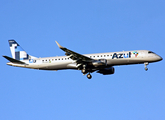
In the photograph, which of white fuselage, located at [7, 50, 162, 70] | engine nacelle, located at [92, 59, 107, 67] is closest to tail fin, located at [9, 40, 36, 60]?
white fuselage, located at [7, 50, 162, 70]

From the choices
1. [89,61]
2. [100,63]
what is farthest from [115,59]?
[89,61]

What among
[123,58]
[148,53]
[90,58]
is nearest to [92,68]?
[90,58]

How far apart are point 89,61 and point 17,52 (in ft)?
54.0

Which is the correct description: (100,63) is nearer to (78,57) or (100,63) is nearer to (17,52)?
(78,57)

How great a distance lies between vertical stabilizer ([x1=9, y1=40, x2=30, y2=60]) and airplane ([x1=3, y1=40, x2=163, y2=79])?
6.02 feet

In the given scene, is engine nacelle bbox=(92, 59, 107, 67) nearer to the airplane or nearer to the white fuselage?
the airplane

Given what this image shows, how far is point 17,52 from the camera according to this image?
60844mm

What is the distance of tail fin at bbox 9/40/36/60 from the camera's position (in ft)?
196

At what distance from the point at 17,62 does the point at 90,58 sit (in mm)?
14442

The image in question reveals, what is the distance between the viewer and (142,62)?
53062 mm

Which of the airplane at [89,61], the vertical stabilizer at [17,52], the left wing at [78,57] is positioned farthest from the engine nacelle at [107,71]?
the vertical stabilizer at [17,52]

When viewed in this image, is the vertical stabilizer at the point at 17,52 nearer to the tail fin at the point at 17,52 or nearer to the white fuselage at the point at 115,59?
the tail fin at the point at 17,52

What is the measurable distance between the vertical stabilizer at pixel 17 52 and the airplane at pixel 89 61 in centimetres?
184

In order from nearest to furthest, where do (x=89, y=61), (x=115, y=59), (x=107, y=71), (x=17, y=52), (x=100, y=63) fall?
(x=100, y=63) < (x=115, y=59) < (x=89, y=61) < (x=107, y=71) < (x=17, y=52)
